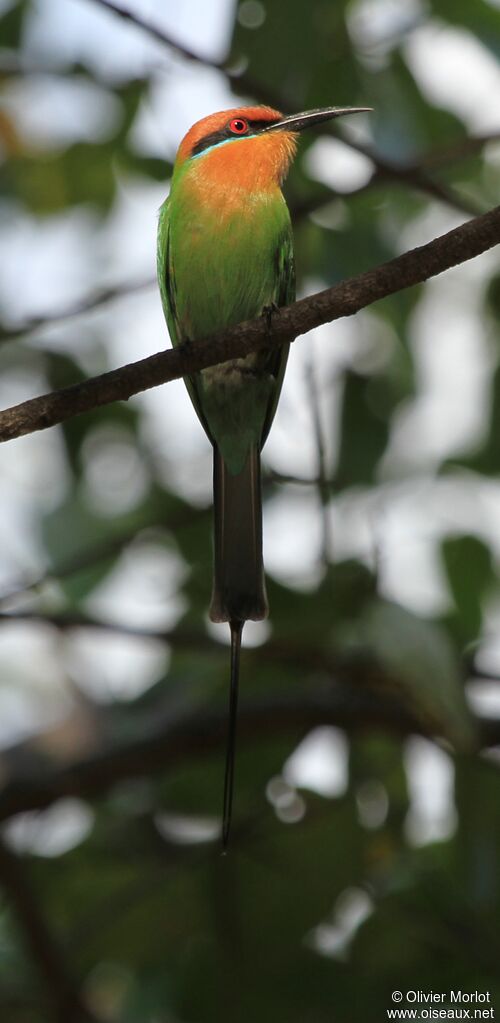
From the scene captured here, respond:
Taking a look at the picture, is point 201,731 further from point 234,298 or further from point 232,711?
point 234,298

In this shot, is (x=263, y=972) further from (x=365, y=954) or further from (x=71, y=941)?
(x=71, y=941)

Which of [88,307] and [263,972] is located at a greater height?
[88,307]

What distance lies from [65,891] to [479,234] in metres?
2.49

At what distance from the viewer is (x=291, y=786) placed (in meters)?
3.65

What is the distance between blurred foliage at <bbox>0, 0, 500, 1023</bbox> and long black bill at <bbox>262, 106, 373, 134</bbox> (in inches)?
2.5

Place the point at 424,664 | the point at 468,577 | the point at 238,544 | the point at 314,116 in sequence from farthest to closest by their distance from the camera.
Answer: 1. the point at 468,577
2. the point at 314,116
3. the point at 238,544
4. the point at 424,664

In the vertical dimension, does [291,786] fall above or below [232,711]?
below

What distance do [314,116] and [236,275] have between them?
0.47m

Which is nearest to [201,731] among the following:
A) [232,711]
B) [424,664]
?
[232,711]

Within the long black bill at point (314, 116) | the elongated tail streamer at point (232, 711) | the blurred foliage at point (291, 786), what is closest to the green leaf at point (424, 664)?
the blurred foliage at point (291, 786)

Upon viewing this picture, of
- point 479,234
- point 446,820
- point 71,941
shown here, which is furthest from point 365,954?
point 479,234

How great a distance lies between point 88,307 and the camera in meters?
3.64

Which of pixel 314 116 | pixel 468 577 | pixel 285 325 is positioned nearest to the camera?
pixel 285 325

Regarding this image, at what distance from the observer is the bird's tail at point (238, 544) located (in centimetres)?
304
